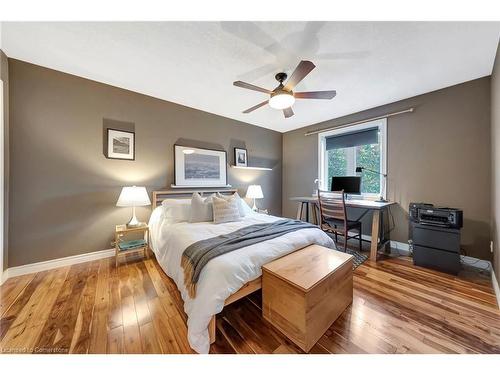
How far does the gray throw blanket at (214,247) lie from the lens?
1372mm

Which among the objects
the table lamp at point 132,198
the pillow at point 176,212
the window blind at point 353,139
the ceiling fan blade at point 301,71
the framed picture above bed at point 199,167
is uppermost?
the ceiling fan blade at point 301,71

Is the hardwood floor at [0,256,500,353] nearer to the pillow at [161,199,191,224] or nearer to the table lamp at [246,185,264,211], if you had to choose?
the pillow at [161,199,191,224]

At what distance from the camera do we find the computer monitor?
3.23 metres

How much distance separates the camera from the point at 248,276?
139 centimetres

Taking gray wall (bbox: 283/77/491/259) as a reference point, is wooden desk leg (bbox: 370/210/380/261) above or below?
below

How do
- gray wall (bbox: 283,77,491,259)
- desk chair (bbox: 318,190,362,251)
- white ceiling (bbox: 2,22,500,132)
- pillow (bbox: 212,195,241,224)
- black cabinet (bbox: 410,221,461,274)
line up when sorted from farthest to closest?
desk chair (bbox: 318,190,362,251), pillow (bbox: 212,195,241,224), gray wall (bbox: 283,77,491,259), black cabinet (bbox: 410,221,461,274), white ceiling (bbox: 2,22,500,132)

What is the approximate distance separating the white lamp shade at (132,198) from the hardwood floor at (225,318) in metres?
0.84

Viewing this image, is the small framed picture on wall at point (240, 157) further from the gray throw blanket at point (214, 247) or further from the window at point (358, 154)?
the gray throw blanket at point (214, 247)

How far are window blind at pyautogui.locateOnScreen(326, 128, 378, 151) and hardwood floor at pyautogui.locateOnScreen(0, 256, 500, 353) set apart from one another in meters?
2.24

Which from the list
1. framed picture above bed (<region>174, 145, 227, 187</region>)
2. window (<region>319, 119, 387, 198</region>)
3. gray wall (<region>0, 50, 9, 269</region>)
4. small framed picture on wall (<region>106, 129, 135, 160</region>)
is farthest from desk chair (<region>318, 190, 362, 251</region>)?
gray wall (<region>0, 50, 9, 269</region>)

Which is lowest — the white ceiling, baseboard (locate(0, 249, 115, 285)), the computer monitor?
baseboard (locate(0, 249, 115, 285))

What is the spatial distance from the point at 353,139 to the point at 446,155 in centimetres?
131

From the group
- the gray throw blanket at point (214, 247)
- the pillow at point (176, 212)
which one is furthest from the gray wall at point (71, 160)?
the gray throw blanket at point (214, 247)

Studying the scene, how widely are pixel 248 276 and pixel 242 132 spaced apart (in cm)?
317
